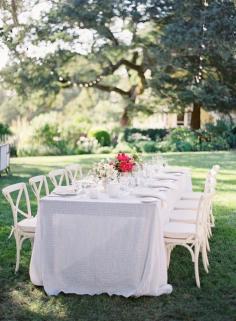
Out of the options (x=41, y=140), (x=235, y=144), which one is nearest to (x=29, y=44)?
(x=41, y=140)

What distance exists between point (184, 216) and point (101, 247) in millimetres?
1652

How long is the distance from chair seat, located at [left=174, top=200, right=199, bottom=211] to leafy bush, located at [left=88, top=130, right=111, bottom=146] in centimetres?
1831

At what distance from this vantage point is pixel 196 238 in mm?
5555

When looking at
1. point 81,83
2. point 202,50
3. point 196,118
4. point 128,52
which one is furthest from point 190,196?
point 81,83

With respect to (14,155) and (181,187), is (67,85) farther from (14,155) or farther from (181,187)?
(181,187)

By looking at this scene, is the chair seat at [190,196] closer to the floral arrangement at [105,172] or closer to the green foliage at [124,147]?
the floral arrangement at [105,172]

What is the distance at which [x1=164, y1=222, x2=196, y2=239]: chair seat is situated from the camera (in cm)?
557

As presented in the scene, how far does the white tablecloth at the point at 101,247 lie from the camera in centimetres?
520

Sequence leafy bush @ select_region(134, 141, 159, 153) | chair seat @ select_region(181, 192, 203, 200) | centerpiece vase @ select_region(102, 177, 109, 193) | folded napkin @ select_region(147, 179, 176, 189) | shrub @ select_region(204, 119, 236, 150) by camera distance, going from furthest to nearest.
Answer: shrub @ select_region(204, 119, 236, 150)
leafy bush @ select_region(134, 141, 159, 153)
chair seat @ select_region(181, 192, 203, 200)
folded napkin @ select_region(147, 179, 176, 189)
centerpiece vase @ select_region(102, 177, 109, 193)

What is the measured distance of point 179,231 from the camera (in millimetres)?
5629

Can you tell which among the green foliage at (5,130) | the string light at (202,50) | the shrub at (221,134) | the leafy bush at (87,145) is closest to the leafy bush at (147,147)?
the leafy bush at (87,145)

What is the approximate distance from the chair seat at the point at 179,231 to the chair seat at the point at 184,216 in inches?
18.0

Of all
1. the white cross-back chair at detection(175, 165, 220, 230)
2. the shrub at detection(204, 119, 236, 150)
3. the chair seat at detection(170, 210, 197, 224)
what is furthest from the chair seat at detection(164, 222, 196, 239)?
the shrub at detection(204, 119, 236, 150)

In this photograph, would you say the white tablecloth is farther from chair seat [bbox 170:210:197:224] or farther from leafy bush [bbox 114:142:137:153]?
leafy bush [bbox 114:142:137:153]
